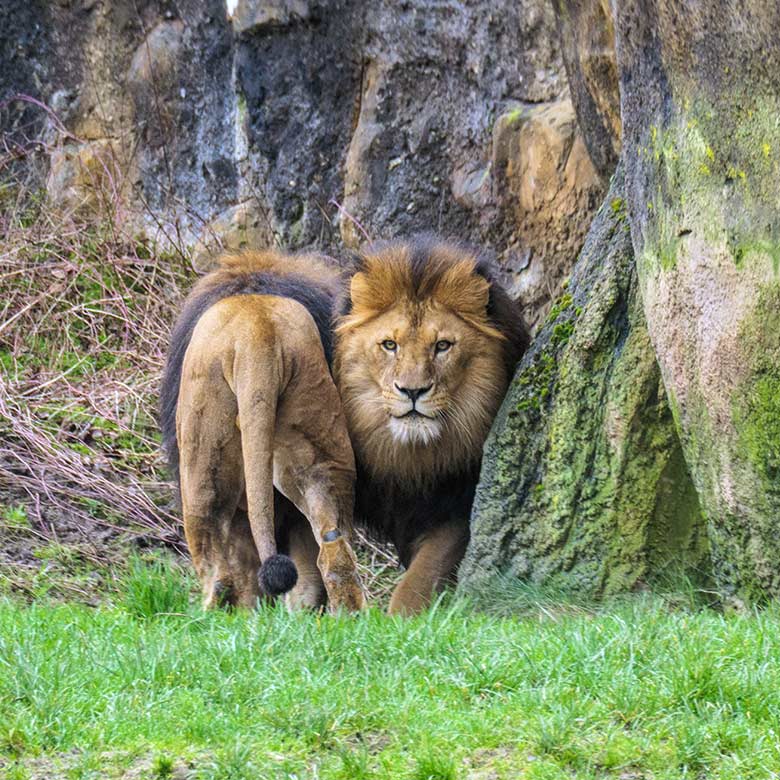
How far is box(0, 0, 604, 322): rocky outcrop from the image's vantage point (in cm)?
865

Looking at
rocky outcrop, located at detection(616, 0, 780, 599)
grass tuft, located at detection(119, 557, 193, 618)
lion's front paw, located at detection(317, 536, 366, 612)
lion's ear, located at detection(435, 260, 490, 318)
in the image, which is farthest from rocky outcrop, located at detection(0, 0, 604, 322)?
grass tuft, located at detection(119, 557, 193, 618)

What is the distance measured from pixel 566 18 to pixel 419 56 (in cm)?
242

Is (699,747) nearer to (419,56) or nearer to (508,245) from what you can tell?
(508,245)

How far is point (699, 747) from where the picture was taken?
12.2 ft

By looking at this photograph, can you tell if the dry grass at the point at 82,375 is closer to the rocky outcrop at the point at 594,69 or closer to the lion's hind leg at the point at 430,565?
the lion's hind leg at the point at 430,565

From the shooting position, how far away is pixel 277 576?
17.6 feet

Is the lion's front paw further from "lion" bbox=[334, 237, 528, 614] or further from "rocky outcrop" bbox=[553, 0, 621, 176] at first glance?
"rocky outcrop" bbox=[553, 0, 621, 176]

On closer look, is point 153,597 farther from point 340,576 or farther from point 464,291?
point 464,291

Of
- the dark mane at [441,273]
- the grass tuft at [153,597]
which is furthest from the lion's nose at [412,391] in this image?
the grass tuft at [153,597]

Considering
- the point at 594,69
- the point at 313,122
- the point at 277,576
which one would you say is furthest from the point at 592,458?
the point at 313,122

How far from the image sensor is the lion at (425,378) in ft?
20.8

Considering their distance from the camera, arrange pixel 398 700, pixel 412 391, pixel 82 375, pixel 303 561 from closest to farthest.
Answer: pixel 398 700, pixel 412 391, pixel 303 561, pixel 82 375

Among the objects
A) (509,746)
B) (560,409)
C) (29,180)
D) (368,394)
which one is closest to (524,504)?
(560,409)

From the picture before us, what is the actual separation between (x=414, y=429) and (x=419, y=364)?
0.28 meters
